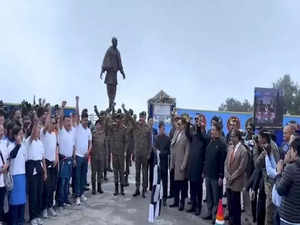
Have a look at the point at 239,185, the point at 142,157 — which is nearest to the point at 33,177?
the point at 142,157

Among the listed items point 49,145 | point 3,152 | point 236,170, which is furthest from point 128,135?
point 3,152

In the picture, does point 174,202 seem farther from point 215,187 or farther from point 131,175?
point 131,175

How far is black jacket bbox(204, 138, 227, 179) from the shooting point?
24.7 ft

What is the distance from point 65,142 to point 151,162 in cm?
262

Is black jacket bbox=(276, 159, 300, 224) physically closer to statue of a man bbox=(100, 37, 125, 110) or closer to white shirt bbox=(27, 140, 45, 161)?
white shirt bbox=(27, 140, 45, 161)

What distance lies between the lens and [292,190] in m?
4.37

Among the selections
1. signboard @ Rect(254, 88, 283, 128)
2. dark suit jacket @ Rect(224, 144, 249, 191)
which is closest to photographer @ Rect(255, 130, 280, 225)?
dark suit jacket @ Rect(224, 144, 249, 191)

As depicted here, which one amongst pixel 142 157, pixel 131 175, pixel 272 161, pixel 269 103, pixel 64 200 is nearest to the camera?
pixel 272 161

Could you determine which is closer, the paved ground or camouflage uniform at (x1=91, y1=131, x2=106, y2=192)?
the paved ground

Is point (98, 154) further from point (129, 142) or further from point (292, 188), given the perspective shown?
point (292, 188)

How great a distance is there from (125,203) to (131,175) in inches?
154

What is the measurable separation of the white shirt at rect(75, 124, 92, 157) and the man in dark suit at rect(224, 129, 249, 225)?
3459 mm

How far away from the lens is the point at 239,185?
7016 millimetres

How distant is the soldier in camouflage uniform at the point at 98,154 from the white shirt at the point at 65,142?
4.09 feet
